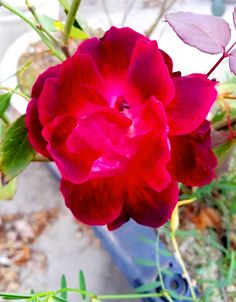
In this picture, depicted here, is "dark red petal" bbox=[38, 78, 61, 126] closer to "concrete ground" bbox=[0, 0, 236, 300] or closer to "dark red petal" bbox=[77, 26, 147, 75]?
"dark red petal" bbox=[77, 26, 147, 75]

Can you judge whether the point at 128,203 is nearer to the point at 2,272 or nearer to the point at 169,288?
the point at 169,288

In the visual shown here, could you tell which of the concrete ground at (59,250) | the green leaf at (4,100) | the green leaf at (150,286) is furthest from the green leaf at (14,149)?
the concrete ground at (59,250)

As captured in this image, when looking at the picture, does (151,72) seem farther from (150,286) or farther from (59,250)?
(59,250)

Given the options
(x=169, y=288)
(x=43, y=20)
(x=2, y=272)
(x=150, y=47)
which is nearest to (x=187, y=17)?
(x=150, y=47)

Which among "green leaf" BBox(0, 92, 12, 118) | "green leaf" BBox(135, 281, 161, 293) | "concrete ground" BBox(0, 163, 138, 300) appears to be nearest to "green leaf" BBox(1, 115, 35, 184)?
"green leaf" BBox(0, 92, 12, 118)

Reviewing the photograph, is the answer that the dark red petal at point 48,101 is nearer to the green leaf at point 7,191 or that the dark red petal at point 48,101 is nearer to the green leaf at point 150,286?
the green leaf at point 7,191

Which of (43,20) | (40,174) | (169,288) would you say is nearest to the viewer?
(43,20)
